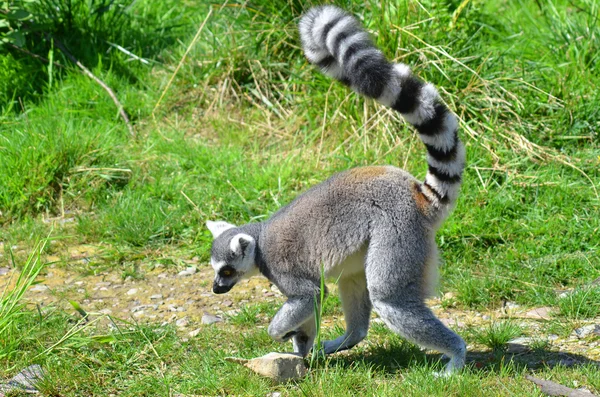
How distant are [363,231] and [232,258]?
77cm

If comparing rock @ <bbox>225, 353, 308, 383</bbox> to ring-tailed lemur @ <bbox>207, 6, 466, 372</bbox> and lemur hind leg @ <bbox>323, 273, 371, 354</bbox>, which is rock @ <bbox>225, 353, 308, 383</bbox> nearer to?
ring-tailed lemur @ <bbox>207, 6, 466, 372</bbox>

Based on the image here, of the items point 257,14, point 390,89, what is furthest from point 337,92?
point 390,89

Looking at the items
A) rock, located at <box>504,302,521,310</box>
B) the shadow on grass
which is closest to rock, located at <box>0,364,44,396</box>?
the shadow on grass

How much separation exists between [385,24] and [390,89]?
3.08m

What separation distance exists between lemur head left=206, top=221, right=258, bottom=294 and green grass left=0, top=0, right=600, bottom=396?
413mm

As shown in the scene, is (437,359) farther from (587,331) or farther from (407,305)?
(587,331)

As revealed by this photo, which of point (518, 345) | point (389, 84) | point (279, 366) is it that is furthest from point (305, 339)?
point (389, 84)

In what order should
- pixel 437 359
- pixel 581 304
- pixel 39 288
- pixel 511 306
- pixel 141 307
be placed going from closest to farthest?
pixel 437 359
pixel 581 304
pixel 511 306
pixel 141 307
pixel 39 288

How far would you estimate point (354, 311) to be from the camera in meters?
4.58

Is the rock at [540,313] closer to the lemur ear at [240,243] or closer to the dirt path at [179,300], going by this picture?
the dirt path at [179,300]

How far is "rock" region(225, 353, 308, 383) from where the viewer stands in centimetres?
413

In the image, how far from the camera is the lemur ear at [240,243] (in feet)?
14.6

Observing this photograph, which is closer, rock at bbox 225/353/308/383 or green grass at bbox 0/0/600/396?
rock at bbox 225/353/308/383

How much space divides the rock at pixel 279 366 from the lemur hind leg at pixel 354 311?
397 millimetres
